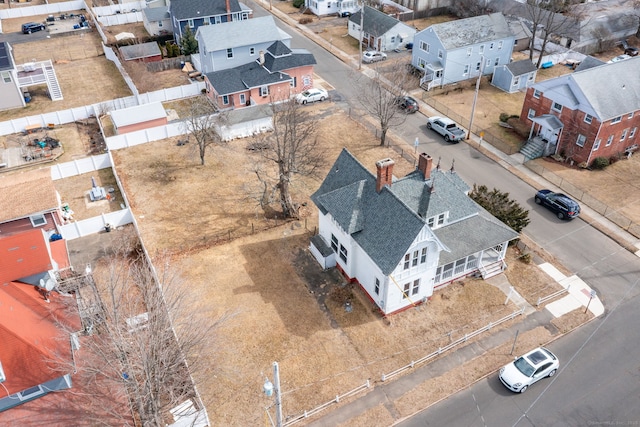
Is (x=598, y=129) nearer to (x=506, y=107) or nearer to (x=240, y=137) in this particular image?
(x=506, y=107)

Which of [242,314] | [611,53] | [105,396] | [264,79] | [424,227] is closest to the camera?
[105,396]

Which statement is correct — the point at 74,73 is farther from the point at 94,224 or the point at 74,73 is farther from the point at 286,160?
the point at 286,160

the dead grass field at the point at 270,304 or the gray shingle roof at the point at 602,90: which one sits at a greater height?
the gray shingle roof at the point at 602,90

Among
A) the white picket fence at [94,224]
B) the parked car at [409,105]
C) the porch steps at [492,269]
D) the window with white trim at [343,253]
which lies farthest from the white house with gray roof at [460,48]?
the white picket fence at [94,224]

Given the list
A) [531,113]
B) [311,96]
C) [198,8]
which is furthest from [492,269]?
[198,8]

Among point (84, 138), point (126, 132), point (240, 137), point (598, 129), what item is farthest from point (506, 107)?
point (84, 138)

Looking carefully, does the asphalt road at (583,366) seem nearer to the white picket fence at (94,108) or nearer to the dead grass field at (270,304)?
the dead grass field at (270,304)

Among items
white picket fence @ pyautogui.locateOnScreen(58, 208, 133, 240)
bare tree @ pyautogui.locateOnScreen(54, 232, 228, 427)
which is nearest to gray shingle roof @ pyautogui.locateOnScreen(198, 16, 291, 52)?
white picket fence @ pyautogui.locateOnScreen(58, 208, 133, 240)
